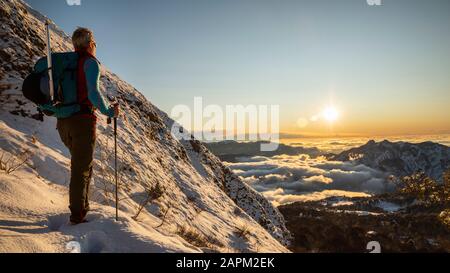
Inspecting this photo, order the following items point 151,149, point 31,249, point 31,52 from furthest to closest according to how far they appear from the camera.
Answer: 1. point 151,149
2. point 31,52
3. point 31,249

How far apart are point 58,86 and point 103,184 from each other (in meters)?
4.37

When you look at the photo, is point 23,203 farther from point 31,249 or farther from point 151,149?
point 151,149

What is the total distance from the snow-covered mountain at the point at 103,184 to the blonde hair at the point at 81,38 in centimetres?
149

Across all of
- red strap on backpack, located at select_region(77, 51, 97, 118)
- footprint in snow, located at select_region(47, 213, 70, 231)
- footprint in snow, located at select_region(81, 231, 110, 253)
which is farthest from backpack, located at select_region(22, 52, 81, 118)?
footprint in snow, located at select_region(81, 231, 110, 253)

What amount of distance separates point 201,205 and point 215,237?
3179mm

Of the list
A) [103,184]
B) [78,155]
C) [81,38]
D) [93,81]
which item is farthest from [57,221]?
[103,184]

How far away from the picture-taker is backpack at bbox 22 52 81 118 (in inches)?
205

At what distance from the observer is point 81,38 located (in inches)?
212

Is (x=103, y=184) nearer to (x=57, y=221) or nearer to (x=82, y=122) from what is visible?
(x=57, y=221)

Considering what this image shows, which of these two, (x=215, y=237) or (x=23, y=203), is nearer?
(x=23, y=203)

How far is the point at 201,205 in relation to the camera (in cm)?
1429

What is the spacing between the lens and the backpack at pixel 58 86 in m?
5.20
